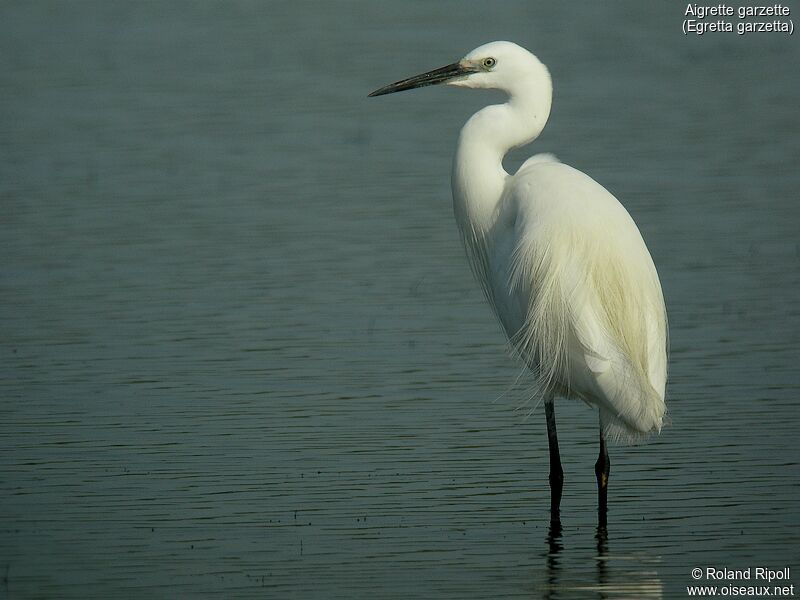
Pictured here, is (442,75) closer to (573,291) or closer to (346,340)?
(573,291)

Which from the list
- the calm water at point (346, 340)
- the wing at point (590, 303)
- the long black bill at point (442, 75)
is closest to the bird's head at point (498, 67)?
the long black bill at point (442, 75)

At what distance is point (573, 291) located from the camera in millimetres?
6520

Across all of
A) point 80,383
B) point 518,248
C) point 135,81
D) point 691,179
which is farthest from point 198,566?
point 135,81

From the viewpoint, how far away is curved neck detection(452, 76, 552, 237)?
705 centimetres

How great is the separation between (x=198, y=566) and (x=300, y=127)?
337 inches

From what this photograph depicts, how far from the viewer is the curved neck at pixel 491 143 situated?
7.05 m

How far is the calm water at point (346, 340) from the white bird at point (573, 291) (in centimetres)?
46

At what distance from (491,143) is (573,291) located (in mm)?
970

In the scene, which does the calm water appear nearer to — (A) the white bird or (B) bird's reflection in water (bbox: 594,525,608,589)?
(B) bird's reflection in water (bbox: 594,525,608,589)

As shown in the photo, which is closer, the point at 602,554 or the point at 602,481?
the point at 602,554

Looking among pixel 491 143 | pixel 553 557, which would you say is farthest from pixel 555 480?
pixel 491 143

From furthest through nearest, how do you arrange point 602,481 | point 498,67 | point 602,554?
point 498,67 → point 602,481 → point 602,554

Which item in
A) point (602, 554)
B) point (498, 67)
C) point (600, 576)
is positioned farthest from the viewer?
point (498, 67)

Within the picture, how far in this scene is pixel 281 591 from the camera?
576cm
